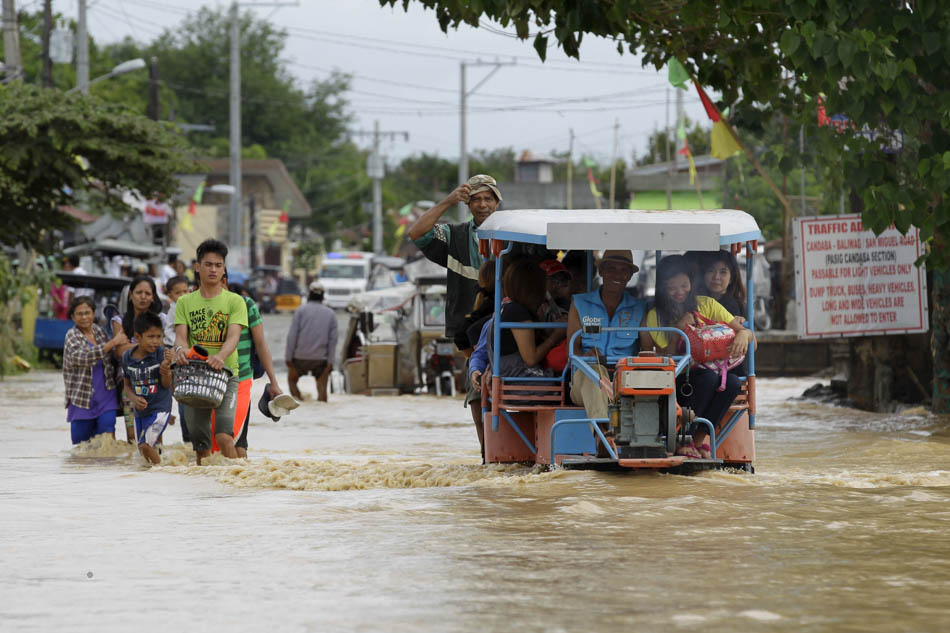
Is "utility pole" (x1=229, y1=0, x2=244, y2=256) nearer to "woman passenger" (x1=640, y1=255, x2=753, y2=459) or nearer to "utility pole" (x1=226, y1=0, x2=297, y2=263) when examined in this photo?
"utility pole" (x1=226, y1=0, x2=297, y2=263)

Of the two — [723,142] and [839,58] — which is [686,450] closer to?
[839,58]

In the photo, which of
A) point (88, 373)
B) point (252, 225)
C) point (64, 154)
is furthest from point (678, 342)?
point (252, 225)

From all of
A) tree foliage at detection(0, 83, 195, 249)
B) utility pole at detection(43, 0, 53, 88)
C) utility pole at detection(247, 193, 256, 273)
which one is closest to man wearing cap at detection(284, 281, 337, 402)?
tree foliage at detection(0, 83, 195, 249)

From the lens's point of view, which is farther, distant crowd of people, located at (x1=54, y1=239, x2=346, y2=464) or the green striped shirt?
the green striped shirt

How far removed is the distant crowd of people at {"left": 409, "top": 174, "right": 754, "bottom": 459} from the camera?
30.5 ft

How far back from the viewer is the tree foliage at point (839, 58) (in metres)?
11.5

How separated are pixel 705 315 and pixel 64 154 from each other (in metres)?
15.8

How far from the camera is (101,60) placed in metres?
76.1

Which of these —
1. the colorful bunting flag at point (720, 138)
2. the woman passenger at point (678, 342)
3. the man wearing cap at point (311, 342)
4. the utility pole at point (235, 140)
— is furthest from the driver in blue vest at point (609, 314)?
the utility pole at point (235, 140)

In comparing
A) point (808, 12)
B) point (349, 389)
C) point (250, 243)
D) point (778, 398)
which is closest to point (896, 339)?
point (778, 398)

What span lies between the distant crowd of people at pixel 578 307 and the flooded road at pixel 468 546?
1.88 feet

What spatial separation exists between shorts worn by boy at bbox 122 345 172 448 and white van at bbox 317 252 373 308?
4473cm

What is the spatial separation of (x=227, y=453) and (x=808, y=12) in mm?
5400

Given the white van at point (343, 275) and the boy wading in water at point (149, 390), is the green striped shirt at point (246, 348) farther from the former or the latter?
the white van at point (343, 275)
